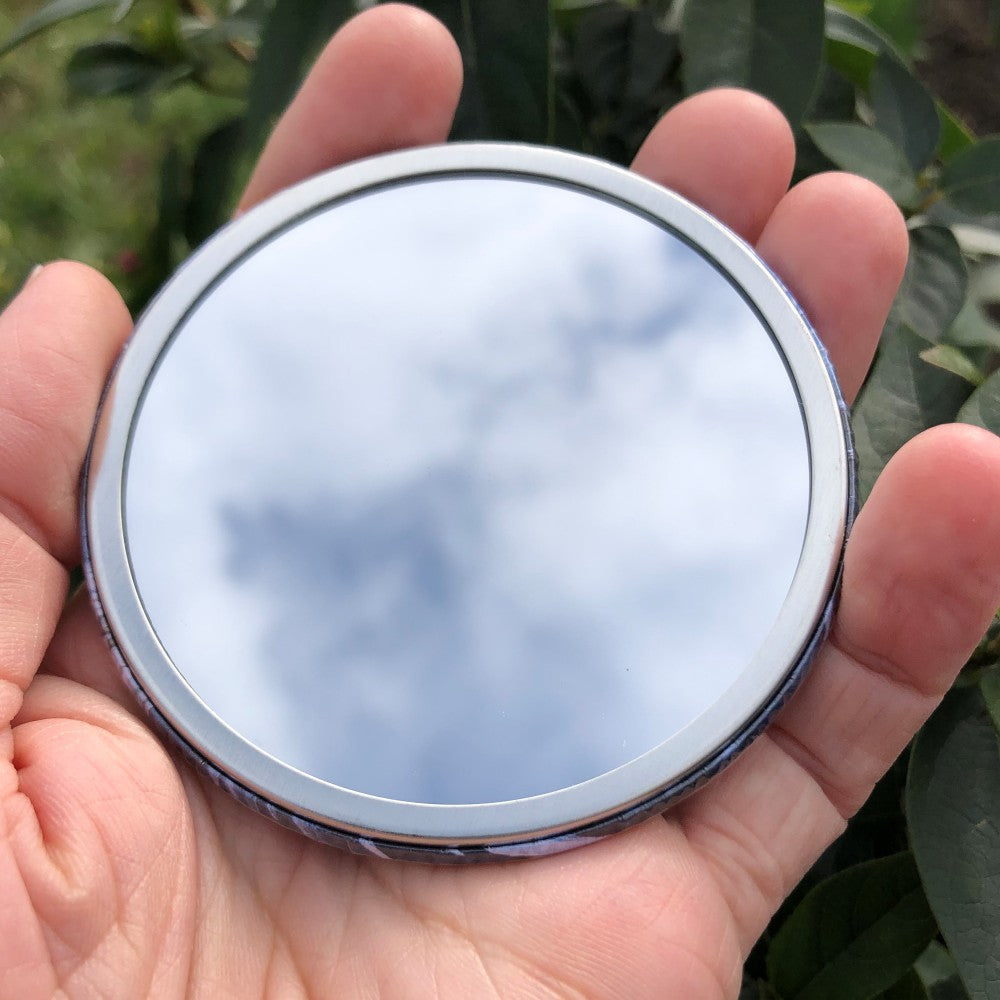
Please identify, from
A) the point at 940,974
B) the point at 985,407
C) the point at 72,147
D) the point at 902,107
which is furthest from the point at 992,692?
the point at 72,147

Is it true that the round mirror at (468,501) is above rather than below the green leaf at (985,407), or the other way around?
below

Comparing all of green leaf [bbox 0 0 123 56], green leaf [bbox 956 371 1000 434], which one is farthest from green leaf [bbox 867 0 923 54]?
green leaf [bbox 0 0 123 56]

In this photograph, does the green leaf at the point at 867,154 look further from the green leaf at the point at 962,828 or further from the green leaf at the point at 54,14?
the green leaf at the point at 54,14

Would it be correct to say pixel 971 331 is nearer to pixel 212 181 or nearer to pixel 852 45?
pixel 852 45

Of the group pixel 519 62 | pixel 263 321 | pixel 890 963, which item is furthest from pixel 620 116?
pixel 890 963

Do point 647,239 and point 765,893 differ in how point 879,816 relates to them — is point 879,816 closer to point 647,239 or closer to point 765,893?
point 765,893

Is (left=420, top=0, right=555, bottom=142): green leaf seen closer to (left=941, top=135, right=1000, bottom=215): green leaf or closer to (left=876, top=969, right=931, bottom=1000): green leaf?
(left=941, top=135, right=1000, bottom=215): green leaf

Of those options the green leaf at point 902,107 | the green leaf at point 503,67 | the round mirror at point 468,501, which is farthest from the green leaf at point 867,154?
the green leaf at point 503,67
